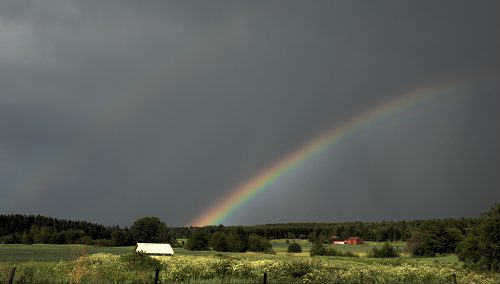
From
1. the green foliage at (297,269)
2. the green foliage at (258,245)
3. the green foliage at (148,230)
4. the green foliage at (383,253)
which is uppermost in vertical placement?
the green foliage at (148,230)

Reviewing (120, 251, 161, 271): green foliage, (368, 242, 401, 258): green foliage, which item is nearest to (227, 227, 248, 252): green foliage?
(368, 242, 401, 258): green foliage

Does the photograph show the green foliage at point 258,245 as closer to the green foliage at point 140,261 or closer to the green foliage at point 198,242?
the green foliage at point 198,242

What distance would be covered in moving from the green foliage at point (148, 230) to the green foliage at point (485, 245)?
14063 cm

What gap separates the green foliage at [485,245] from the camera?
52.0 m

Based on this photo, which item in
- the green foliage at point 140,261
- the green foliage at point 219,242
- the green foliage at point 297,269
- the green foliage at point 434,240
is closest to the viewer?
the green foliage at point 297,269

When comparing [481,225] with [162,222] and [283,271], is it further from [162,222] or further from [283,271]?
[162,222]

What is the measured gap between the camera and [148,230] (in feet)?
595

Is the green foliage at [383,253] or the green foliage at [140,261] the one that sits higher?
the green foliage at [383,253]

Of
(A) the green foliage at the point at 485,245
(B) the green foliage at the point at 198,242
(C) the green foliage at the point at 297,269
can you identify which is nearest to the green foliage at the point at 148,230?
(B) the green foliage at the point at 198,242

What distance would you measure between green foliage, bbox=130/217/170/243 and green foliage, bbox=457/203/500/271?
14063cm

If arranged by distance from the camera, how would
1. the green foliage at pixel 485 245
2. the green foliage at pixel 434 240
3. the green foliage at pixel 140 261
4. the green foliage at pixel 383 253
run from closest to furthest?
the green foliage at pixel 140 261 → the green foliage at pixel 485 245 → the green foliage at pixel 383 253 → the green foliage at pixel 434 240

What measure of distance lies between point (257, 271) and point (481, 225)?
3131cm

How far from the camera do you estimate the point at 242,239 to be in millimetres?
154125

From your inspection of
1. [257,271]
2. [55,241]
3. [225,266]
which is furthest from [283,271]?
[55,241]
